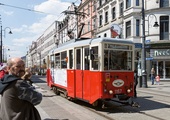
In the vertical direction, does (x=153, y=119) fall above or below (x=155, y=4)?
below

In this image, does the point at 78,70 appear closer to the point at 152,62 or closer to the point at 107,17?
the point at 152,62

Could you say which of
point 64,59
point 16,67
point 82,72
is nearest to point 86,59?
point 82,72

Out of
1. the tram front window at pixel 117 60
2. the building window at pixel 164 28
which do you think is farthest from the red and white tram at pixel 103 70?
the building window at pixel 164 28

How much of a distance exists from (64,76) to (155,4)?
21.7 metres

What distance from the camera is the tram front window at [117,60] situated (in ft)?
33.9

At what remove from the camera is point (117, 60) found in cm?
1059

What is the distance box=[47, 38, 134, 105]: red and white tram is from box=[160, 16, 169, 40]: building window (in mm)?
21993

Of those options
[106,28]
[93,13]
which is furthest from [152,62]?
[93,13]

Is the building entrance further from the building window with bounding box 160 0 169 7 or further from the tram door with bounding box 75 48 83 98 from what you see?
the tram door with bounding box 75 48 83 98

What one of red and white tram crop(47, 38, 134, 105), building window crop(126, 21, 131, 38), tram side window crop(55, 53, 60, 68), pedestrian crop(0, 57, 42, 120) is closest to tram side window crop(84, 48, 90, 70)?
red and white tram crop(47, 38, 134, 105)

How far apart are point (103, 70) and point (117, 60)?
2.71ft

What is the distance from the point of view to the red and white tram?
33.4 ft

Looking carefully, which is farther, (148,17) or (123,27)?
(123,27)

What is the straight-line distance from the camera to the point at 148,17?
32.1 m
